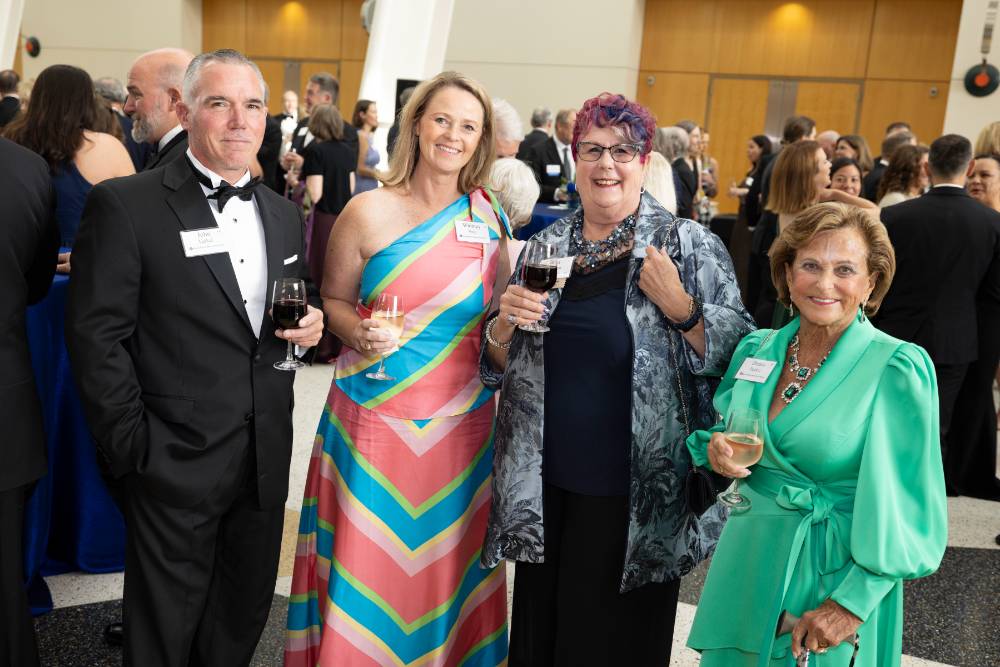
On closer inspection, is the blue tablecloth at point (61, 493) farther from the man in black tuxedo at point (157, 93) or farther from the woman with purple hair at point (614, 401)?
the woman with purple hair at point (614, 401)

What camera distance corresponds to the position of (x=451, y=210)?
2.31 m

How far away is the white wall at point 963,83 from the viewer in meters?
10.6

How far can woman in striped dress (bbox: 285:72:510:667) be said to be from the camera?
227cm

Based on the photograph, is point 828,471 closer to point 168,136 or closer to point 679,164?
point 168,136

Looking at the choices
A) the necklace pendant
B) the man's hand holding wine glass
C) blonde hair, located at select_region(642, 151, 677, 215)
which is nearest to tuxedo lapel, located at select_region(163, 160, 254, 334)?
the man's hand holding wine glass

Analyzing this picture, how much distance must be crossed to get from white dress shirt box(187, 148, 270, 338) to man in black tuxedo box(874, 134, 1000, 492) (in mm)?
3399

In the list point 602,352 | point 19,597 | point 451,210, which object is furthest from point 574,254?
point 19,597

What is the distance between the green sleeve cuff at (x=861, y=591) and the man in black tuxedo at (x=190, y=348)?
1193 millimetres

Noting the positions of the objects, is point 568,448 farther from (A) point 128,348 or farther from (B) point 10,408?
(B) point 10,408

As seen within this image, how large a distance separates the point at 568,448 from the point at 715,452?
0.38m

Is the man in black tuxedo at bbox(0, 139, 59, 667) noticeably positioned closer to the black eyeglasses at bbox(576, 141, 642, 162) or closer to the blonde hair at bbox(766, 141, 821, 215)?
the black eyeglasses at bbox(576, 141, 642, 162)

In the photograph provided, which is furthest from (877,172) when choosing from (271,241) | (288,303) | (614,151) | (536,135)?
(288,303)

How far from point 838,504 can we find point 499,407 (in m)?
0.80

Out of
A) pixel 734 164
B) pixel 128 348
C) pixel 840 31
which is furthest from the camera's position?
pixel 734 164
